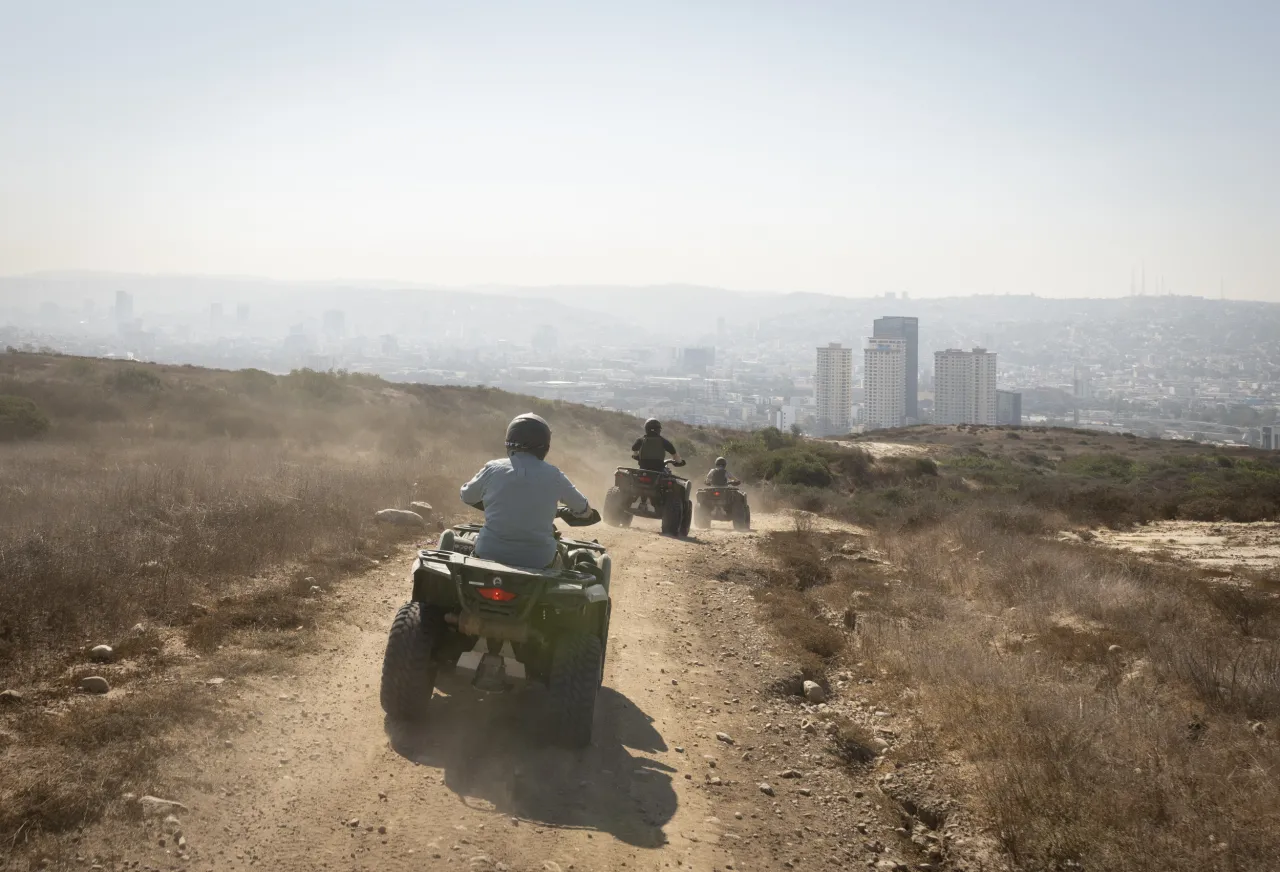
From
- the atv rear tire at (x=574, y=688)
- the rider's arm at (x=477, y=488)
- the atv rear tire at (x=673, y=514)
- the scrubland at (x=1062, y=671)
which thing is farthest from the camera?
the atv rear tire at (x=673, y=514)

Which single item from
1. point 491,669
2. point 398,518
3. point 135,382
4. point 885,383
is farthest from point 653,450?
point 885,383

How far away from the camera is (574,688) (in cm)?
576

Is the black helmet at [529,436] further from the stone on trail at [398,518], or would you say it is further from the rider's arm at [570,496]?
the stone on trail at [398,518]

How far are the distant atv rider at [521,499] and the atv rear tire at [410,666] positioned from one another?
62 cm

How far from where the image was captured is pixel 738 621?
10.1 m

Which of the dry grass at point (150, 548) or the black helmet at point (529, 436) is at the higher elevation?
the black helmet at point (529, 436)

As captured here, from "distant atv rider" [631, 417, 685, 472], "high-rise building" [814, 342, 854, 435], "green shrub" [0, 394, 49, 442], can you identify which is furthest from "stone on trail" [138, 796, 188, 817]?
"high-rise building" [814, 342, 854, 435]

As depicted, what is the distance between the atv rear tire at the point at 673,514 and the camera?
16438 millimetres

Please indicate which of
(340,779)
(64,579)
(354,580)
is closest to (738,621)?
(354,580)

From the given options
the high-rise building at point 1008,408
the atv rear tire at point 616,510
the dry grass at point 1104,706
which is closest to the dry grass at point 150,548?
the atv rear tire at point 616,510

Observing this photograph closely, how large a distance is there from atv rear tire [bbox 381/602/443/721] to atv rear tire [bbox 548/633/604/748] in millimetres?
801

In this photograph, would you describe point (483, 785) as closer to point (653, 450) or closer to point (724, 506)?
point (653, 450)

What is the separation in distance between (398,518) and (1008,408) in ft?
507

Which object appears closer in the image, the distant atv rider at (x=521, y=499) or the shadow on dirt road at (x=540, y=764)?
the shadow on dirt road at (x=540, y=764)
